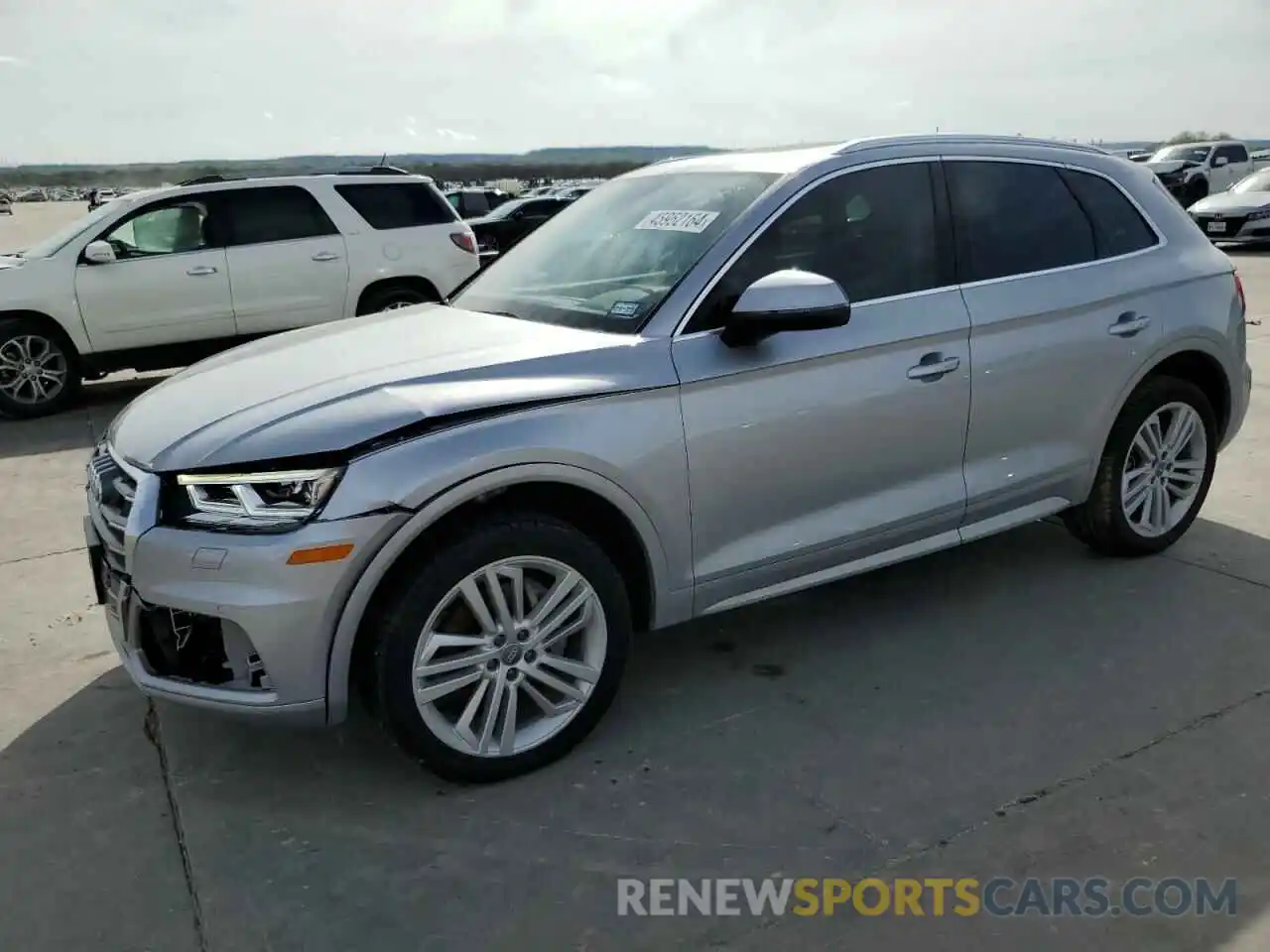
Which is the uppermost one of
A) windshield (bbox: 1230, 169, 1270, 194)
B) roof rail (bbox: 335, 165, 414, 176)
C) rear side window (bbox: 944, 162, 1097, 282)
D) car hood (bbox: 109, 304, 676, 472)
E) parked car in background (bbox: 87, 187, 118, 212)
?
roof rail (bbox: 335, 165, 414, 176)

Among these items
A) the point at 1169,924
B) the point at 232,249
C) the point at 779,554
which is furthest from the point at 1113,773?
the point at 232,249

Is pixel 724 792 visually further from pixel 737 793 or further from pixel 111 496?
pixel 111 496

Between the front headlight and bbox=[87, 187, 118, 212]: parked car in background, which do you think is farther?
bbox=[87, 187, 118, 212]: parked car in background

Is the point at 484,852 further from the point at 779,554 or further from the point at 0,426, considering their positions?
the point at 0,426

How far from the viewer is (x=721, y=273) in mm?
3414

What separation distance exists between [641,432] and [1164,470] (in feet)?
8.78

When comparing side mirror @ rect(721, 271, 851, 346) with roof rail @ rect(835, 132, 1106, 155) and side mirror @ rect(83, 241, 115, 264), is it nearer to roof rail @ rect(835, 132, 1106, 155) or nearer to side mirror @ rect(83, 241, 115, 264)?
roof rail @ rect(835, 132, 1106, 155)

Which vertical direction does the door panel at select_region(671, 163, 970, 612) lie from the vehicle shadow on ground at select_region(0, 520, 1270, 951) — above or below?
above

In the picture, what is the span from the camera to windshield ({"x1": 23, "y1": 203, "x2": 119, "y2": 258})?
8.80 meters

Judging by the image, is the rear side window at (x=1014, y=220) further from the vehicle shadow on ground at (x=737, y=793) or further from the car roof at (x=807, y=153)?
the vehicle shadow on ground at (x=737, y=793)

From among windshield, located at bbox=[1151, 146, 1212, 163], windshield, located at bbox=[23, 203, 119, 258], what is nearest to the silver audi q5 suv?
windshield, located at bbox=[23, 203, 119, 258]

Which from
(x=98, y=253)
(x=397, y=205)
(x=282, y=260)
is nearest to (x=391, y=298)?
(x=397, y=205)

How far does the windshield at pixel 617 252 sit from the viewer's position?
351 centimetres

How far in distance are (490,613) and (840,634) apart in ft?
5.26
